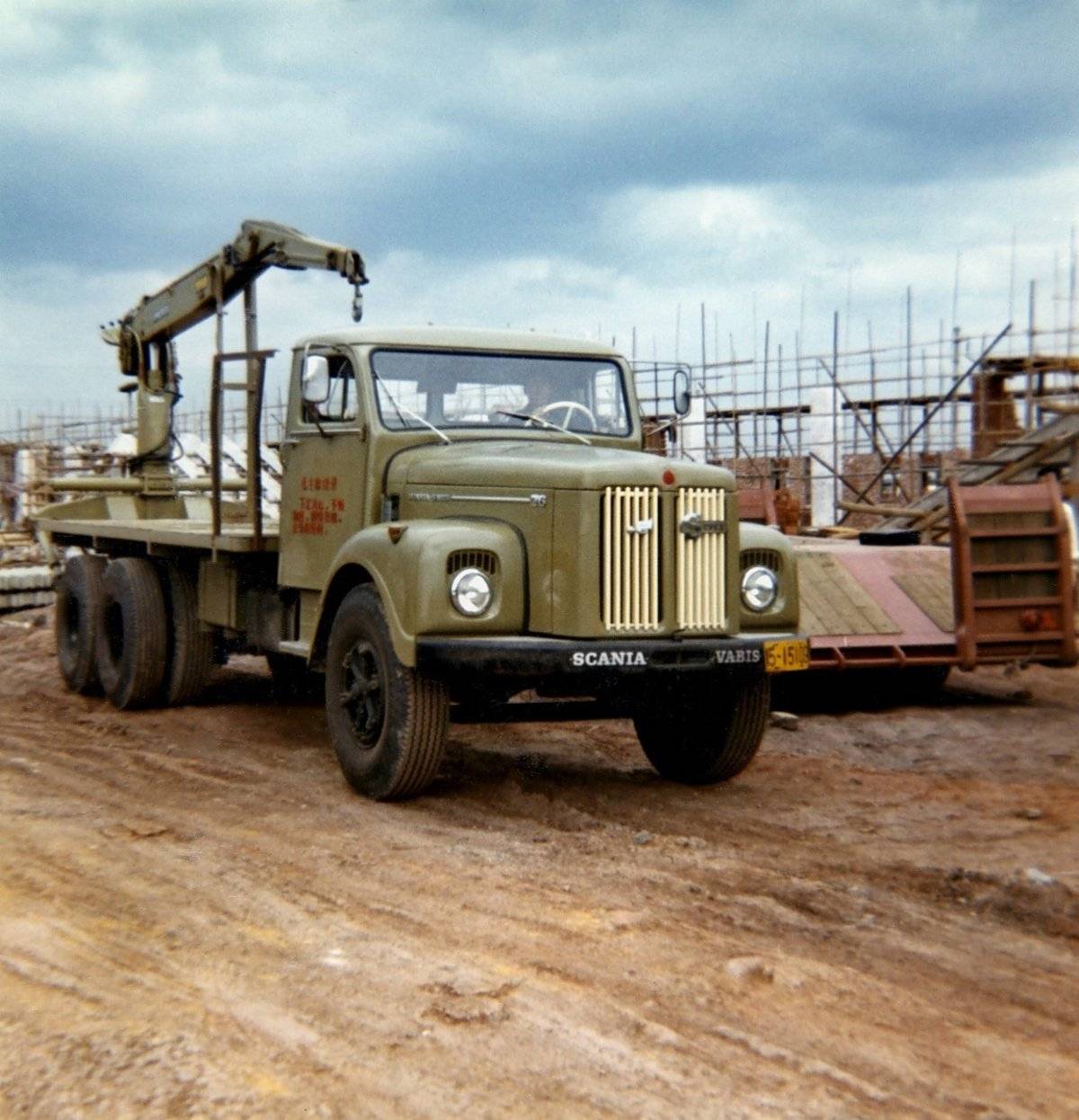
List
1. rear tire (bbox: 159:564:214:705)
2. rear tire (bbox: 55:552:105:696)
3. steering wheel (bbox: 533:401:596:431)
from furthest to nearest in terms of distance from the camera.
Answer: rear tire (bbox: 55:552:105:696) → rear tire (bbox: 159:564:214:705) → steering wheel (bbox: 533:401:596:431)

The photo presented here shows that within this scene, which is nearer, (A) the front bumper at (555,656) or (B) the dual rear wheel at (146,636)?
(A) the front bumper at (555,656)

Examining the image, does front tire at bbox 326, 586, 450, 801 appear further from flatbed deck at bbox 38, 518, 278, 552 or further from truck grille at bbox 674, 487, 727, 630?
flatbed deck at bbox 38, 518, 278, 552

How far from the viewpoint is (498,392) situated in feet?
28.3

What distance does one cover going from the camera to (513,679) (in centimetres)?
742

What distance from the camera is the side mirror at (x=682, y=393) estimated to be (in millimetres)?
8891

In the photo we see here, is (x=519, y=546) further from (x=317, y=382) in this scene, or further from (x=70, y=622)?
(x=70, y=622)

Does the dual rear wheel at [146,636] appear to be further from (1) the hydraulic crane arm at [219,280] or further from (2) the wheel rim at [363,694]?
(2) the wheel rim at [363,694]

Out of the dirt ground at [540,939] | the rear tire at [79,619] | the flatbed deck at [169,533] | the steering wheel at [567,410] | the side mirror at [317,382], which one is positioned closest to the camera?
the dirt ground at [540,939]

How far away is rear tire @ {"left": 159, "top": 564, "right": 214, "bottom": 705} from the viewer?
10969 millimetres

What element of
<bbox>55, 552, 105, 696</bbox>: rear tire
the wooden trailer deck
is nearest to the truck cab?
the wooden trailer deck

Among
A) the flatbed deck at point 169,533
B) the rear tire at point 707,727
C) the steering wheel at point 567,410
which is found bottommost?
the rear tire at point 707,727

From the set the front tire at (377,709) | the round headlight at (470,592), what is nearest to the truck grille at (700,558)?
the round headlight at (470,592)

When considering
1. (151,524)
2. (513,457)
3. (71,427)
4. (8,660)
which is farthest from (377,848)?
(71,427)

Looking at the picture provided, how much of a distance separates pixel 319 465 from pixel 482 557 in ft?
5.92
